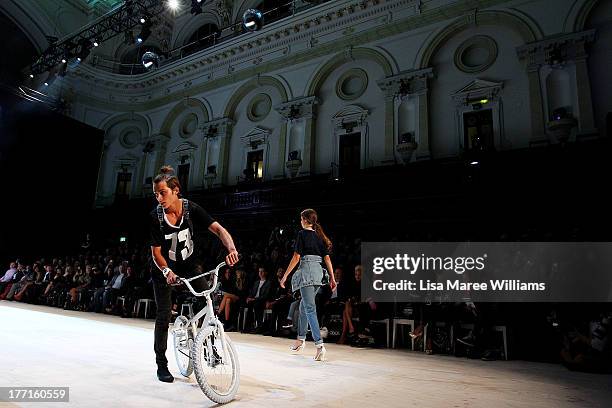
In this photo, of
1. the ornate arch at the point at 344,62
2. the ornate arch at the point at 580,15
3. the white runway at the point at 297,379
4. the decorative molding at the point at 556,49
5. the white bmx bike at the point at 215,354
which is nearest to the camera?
the white bmx bike at the point at 215,354

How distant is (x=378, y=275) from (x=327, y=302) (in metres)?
1.19

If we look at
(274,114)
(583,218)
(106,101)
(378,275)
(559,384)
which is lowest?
(559,384)

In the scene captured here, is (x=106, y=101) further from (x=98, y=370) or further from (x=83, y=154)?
(x=98, y=370)

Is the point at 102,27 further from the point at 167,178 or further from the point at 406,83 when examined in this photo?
the point at 167,178

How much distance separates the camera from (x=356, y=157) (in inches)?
591

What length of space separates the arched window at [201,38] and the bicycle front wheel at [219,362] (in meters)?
20.1

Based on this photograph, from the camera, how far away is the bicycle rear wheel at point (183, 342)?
3.00m

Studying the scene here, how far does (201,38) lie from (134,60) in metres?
4.83

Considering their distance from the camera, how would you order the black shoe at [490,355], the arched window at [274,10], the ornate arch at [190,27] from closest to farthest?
the black shoe at [490,355] < the arched window at [274,10] < the ornate arch at [190,27]

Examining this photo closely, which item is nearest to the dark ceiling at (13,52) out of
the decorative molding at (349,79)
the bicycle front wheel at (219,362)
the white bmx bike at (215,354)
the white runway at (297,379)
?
the decorative molding at (349,79)

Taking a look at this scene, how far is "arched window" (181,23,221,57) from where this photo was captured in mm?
20453

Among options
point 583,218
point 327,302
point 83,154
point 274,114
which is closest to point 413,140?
point 583,218

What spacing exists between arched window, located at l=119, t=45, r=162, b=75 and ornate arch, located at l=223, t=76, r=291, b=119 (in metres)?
7.48

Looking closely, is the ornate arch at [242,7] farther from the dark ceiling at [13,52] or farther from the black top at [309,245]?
the black top at [309,245]
